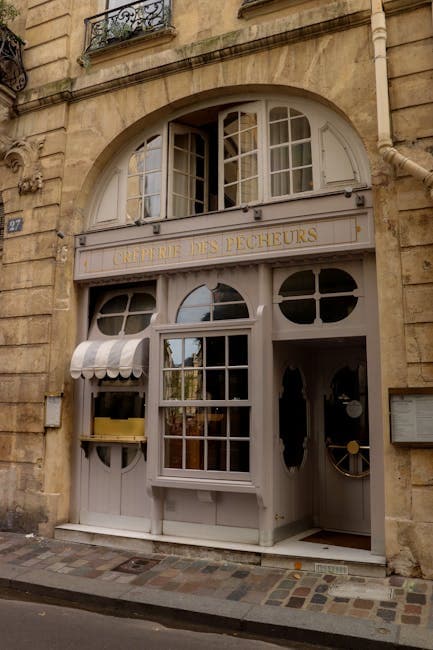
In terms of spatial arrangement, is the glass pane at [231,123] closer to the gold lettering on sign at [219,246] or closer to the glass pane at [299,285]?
the gold lettering on sign at [219,246]

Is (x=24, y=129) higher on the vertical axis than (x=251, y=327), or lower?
higher

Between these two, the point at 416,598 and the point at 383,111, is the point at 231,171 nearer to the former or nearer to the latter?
the point at 383,111

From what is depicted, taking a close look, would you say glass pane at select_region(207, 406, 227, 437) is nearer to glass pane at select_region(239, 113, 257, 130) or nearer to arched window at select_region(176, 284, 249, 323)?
arched window at select_region(176, 284, 249, 323)

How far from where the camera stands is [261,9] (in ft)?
23.7

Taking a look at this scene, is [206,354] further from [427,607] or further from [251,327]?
[427,607]

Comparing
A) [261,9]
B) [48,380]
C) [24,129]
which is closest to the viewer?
[261,9]

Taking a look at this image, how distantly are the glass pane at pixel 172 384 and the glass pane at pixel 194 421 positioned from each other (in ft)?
0.73

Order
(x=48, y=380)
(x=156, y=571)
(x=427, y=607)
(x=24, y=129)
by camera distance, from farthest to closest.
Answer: (x=24, y=129) < (x=48, y=380) < (x=156, y=571) < (x=427, y=607)

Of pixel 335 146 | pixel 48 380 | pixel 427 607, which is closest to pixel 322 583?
pixel 427 607

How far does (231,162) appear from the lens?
24.3 ft

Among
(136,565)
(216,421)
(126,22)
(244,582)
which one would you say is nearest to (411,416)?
Answer: (216,421)

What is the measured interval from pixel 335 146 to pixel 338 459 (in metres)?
3.87

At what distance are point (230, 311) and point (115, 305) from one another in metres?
1.85

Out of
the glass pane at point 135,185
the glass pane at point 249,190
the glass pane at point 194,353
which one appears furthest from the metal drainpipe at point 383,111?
the glass pane at point 135,185
